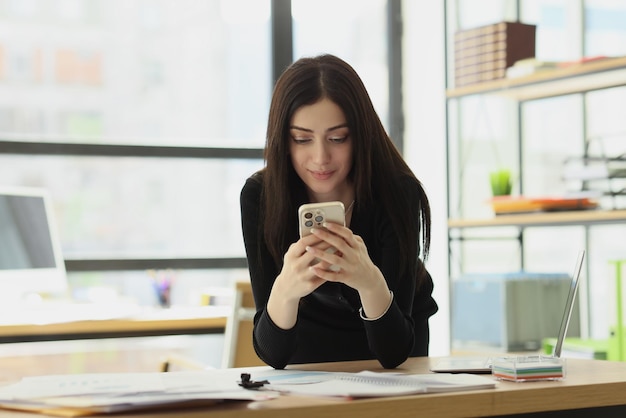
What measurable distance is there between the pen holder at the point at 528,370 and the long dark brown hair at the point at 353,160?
394 mm

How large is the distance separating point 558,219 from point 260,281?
192 cm

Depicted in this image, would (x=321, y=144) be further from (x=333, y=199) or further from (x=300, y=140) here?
(x=333, y=199)

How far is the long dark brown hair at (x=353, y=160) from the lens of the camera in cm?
178

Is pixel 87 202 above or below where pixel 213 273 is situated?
above

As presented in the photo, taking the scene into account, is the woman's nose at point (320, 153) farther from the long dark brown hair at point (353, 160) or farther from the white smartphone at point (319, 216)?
the white smartphone at point (319, 216)

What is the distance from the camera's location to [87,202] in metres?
4.32

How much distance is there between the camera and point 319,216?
1518mm

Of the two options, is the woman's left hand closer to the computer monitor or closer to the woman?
the woman

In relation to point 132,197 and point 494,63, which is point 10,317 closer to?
point 132,197

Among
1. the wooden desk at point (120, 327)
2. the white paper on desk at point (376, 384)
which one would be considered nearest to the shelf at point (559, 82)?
the wooden desk at point (120, 327)

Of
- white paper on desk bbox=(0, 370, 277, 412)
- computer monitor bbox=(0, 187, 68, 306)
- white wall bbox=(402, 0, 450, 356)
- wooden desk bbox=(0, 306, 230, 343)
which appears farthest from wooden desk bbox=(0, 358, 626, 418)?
white wall bbox=(402, 0, 450, 356)

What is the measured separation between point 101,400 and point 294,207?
848 mm

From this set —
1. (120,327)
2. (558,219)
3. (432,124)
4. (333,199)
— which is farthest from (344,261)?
(432,124)

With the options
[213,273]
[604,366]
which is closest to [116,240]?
[213,273]
